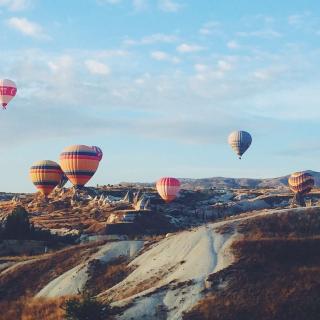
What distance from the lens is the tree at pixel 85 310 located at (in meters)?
51.2

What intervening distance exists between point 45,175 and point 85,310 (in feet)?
300

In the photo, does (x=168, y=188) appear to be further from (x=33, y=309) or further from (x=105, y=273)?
(x=33, y=309)

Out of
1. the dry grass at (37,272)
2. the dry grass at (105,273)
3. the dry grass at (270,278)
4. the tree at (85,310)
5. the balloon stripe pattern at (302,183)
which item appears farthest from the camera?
the balloon stripe pattern at (302,183)

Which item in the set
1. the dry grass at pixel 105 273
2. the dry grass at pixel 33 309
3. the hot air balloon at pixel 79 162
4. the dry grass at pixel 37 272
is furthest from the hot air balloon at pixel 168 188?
the dry grass at pixel 33 309

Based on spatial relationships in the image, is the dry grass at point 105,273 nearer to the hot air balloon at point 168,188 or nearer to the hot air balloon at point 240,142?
the hot air balloon at point 168,188

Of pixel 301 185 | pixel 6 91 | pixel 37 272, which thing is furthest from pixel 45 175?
pixel 37 272

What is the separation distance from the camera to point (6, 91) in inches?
4857

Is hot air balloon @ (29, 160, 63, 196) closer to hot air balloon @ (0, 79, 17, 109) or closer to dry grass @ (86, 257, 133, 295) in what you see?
hot air balloon @ (0, 79, 17, 109)

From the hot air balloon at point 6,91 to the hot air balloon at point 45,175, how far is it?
2147 centimetres

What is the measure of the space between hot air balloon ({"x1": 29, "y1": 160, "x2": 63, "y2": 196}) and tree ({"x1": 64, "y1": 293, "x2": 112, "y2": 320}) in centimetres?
9022

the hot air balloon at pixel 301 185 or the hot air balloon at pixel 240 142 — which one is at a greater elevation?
the hot air balloon at pixel 240 142

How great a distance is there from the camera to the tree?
2016 inches

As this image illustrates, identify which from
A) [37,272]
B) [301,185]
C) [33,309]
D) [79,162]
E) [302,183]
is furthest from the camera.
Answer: [302,183]

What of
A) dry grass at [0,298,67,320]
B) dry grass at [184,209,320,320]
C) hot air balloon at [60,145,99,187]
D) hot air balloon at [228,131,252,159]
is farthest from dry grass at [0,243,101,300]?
hot air balloon at [228,131,252,159]
